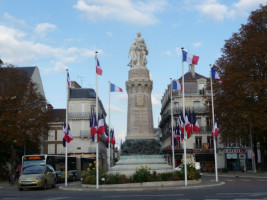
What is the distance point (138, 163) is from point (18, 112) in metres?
20.8

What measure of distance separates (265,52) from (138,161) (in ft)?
60.7

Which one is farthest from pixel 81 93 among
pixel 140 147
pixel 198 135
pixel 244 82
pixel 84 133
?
pixel 140 147

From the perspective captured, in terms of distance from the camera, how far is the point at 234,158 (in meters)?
62.1

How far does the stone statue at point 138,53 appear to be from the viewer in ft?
99.3

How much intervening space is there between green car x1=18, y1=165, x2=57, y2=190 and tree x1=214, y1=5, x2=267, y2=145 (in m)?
20.7

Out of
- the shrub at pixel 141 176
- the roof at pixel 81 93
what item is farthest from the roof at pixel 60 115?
the shrub at pixel 141 176

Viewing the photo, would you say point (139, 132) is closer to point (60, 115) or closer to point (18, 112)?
point (18, 112)

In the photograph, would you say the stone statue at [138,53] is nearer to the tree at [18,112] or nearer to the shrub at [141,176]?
the shrub at [141,176]

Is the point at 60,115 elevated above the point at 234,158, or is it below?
above

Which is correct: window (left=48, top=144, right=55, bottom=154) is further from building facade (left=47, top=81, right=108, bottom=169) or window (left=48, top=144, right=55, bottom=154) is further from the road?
the road

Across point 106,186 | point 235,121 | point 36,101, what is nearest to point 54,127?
point 36,101

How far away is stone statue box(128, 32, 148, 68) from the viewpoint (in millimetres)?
30281

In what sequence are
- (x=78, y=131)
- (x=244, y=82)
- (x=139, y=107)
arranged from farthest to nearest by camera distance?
(x=78, y=131) < (x=244, y=82) < (x=139, y=107)

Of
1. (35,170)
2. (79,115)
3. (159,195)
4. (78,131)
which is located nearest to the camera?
(159,195)
